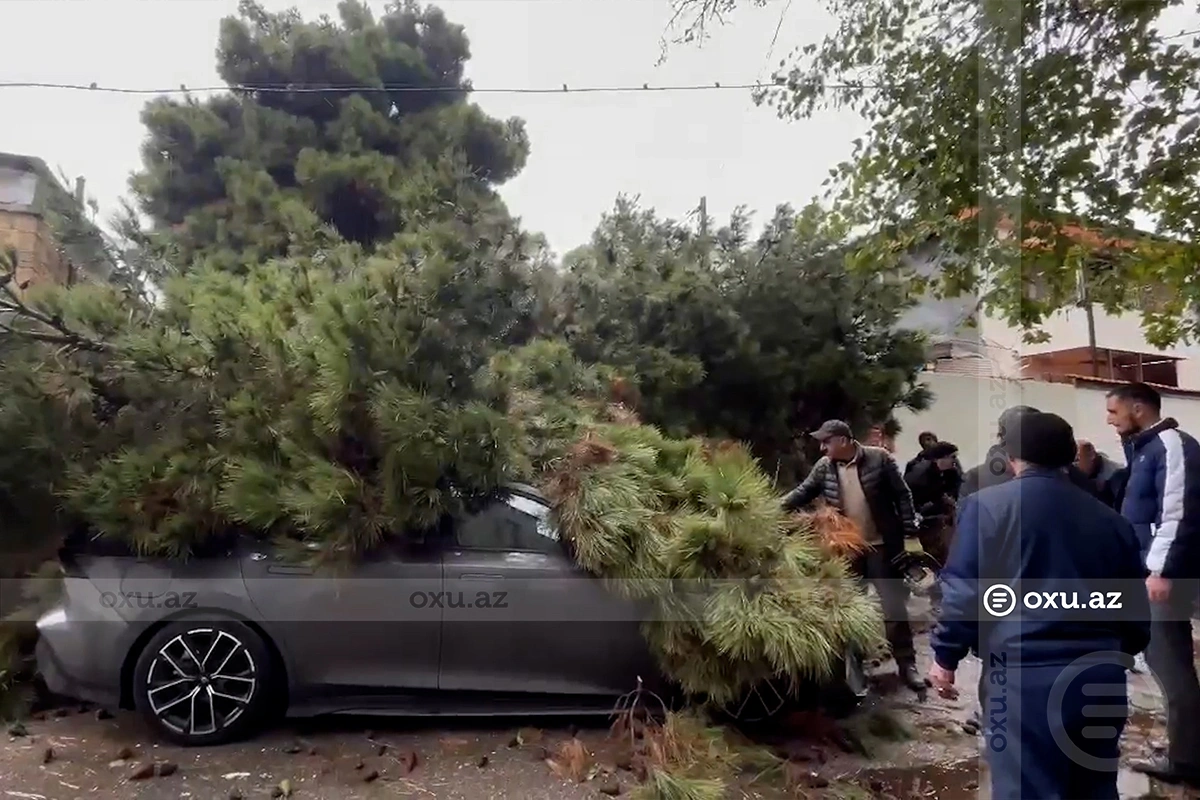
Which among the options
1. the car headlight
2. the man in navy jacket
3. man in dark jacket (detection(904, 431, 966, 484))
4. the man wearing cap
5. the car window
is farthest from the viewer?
man in dark jacket (detection(904, 431, 966, 484))

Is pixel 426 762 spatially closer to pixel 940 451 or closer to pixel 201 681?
pixel 201 681

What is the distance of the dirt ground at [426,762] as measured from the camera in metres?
3.14

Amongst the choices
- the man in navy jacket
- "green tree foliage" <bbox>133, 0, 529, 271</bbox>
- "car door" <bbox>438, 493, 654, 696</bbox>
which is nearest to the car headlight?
"car door" <bbox>438, 493, 654, 696</bbox>

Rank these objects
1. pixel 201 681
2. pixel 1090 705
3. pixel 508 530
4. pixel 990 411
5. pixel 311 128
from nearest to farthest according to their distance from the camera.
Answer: pixel 1090 705 → pixel 201 681 → pixel 508 530 → pixel 990 411 → pixel 311 128

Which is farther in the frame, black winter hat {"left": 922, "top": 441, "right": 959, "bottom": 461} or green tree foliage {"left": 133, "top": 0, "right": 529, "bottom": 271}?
green tree foliage {"left": 133, "top": 0, "right": 529, "bottom": 271}

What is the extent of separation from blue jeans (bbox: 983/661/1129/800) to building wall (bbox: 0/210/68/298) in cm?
406

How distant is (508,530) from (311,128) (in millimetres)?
3139

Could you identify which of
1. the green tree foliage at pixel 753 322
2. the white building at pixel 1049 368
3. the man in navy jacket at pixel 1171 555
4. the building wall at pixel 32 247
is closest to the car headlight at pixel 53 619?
the building wall at pixel 32 247

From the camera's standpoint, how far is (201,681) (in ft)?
11.3

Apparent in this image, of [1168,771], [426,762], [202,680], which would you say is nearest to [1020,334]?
[1168,771]

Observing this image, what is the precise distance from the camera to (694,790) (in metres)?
2.96

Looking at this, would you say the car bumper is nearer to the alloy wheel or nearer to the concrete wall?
the alloy wheel

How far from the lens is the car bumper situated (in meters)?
3.45

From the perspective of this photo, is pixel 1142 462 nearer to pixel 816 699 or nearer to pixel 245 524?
pixel 816 699
